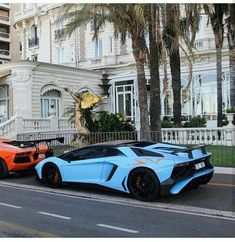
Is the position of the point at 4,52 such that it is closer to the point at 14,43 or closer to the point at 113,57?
the point at 14,43

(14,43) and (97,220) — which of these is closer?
(97,220)

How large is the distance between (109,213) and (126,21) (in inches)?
369

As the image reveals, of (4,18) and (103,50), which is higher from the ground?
(4,18)

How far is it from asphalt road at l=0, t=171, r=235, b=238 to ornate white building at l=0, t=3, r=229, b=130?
11877 millimetres

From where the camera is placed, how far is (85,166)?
966cm

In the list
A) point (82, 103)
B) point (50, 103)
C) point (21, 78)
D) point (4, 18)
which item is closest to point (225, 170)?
point (82, 103)

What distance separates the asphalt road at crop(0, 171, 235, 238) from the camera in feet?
20.7

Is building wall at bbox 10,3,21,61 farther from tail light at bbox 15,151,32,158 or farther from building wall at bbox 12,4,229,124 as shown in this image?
tail light at bbox 15,151,32,158

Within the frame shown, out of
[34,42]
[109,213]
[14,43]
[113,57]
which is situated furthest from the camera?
[14,43]

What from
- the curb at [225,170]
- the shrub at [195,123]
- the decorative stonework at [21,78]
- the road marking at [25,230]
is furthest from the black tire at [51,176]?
the decorative stonework at [21,78]

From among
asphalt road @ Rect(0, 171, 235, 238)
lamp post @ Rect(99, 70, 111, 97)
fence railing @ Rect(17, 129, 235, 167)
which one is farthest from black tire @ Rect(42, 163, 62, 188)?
lamp post @ Rect(99, 70, 111, 97)

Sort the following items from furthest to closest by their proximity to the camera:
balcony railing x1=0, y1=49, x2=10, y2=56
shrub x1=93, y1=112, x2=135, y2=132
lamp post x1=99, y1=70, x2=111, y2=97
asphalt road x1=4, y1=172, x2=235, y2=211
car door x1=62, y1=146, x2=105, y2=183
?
balcony railing x1=0, y1=49, x2=10, y2=56
lamp post x1=99, y1=70, x2=111, y2=97
shrub x1=93, y1=112, x2=135, y2=132
car door x1=62, y1=146, x2=105, y2=183
asphalt road x1=4, y1=172, x2=235, y2=211

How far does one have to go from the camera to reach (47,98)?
3011 cm
